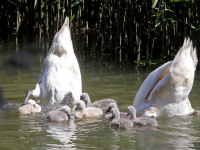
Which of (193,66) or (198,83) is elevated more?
(193,66)

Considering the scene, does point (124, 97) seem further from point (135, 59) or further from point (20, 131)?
point (135, 59)

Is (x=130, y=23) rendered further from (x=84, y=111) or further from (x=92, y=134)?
(x=92, y=134)

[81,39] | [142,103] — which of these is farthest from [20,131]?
[81,39]

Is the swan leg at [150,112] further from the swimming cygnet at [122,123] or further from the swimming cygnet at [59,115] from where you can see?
the swimming cygnet at [59,115]

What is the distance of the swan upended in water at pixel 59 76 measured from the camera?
555 cm

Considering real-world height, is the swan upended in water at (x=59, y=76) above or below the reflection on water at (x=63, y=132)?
above

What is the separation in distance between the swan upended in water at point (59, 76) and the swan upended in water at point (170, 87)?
137cm

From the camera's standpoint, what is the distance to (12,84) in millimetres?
6848

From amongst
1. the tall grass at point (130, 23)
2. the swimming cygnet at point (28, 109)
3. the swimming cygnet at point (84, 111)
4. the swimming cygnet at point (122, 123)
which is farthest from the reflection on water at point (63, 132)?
the tall grass at point (130, 23)

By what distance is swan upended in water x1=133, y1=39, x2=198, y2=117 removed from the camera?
4.13 m

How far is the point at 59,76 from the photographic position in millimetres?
5559

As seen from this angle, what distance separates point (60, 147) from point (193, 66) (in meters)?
1.90

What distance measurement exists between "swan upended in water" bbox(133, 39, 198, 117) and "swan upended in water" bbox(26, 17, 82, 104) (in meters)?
1.37

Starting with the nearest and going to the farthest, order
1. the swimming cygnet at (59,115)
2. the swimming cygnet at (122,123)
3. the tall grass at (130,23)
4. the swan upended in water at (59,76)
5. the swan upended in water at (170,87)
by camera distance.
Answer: the swimming cygnet at (122,123) < the swan upended in water at (170,87) < the swimming cygnet at (59,115) < the swan upended in water at (59,76) < the tall grass at (130,23)
